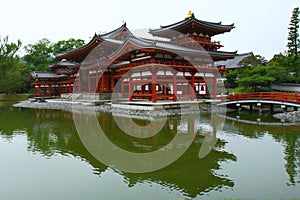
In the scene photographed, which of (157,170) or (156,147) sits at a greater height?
(156,147)

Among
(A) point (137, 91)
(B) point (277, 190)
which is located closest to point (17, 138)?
(B) point (277, 190)

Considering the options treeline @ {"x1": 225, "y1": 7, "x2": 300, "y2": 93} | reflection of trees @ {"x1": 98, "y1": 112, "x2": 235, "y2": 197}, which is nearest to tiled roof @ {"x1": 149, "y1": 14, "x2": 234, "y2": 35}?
treeline @ {"x1": 225, "y1": 7, "x2": 300, "y2": 93}

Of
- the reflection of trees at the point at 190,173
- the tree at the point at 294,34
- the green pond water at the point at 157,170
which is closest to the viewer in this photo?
the green pond water at the point at 157,170

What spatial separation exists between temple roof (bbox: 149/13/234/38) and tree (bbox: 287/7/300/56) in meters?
12.1

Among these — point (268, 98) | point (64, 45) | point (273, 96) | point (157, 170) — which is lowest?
point (157, 170)

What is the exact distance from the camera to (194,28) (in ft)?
79.6

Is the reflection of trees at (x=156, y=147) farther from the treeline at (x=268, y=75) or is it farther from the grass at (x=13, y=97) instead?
the grass at (x=13, y=97)

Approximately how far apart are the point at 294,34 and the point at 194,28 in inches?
711

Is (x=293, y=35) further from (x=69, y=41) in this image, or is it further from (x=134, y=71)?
(x=69, y=41)

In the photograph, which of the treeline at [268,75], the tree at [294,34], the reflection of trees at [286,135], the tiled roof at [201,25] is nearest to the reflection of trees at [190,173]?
the reflection of trees at [286,135]

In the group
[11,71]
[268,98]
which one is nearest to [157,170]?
[268,98]

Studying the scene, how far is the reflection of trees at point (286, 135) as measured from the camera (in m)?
7.49

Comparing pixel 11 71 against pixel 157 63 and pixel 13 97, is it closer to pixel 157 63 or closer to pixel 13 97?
pixel 13 97

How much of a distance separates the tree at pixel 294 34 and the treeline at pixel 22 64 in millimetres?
41567
